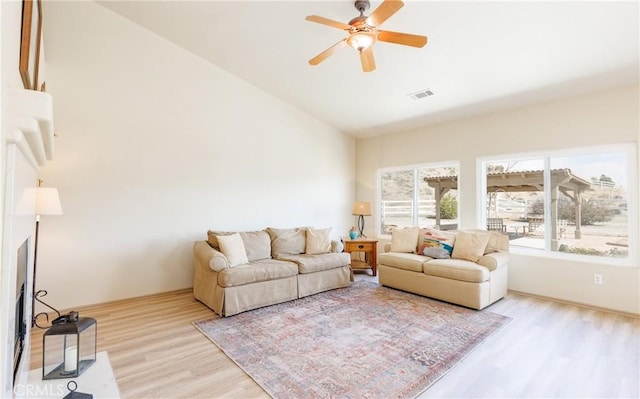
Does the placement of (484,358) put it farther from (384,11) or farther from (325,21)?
(325,21)

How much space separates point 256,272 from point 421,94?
3.35 metres

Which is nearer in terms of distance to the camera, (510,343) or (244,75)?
(510,343)

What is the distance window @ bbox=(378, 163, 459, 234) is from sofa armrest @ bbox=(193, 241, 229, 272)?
3.68 metres

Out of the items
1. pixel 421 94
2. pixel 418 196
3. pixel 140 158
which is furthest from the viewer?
pixel 418 196

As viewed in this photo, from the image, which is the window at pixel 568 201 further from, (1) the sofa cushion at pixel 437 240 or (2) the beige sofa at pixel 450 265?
(1) the sofa cushion at pixel 437 240

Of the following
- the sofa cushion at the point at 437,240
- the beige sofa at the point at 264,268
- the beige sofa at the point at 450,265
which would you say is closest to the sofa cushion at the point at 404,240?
the beige sofa at the point at 450,265

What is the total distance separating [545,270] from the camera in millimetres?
4113

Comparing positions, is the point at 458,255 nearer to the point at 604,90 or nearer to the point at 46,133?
the point at 604,90

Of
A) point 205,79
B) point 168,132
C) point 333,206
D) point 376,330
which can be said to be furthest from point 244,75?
point 376,330

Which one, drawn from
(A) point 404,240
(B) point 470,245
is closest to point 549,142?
(B) point 470,245

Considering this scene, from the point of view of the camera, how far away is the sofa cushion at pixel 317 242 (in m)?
4.70

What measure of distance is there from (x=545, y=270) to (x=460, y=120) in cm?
254

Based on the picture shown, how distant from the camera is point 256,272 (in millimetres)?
3637

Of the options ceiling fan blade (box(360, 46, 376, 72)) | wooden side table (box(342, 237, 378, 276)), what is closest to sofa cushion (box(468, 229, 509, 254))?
wooden side table (box(342, 237, 378, 276))
